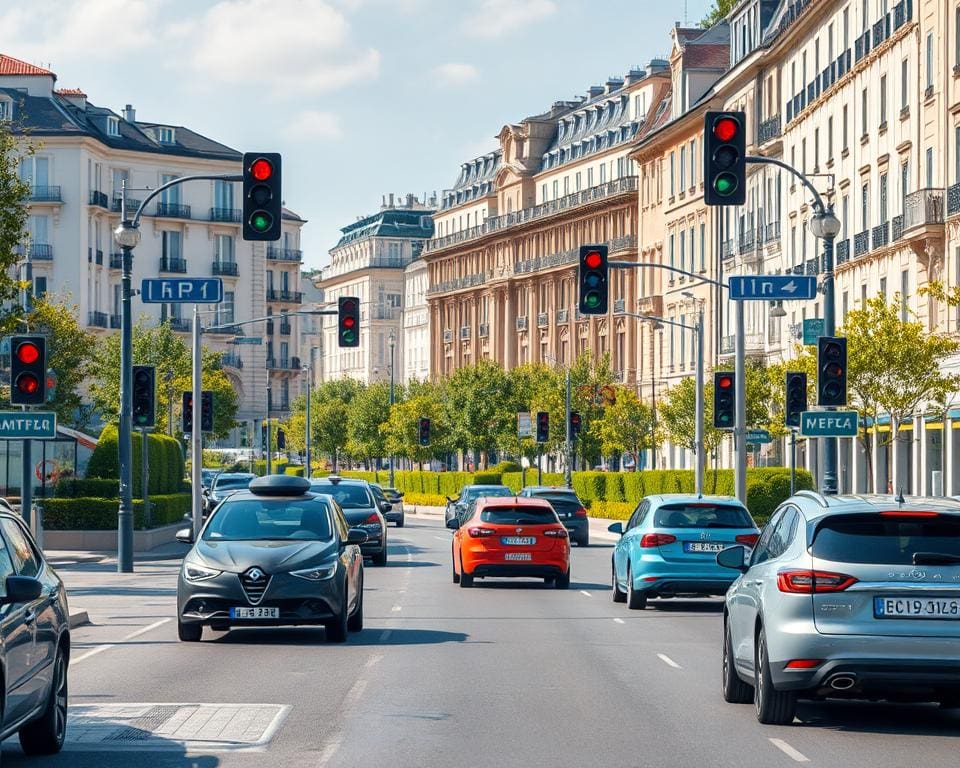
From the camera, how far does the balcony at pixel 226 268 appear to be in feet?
409

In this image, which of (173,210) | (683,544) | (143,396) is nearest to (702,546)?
(683,544)

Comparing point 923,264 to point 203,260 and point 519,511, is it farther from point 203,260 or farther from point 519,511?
point 203,260

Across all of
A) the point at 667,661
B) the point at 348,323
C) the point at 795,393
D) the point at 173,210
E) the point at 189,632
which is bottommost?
the point at 667,661

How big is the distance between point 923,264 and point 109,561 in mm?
27107

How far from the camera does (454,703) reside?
48.2 ft

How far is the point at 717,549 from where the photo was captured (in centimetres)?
2591

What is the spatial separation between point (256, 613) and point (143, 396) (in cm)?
2039

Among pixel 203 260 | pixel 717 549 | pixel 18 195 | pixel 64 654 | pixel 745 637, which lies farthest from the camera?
pixel 203 260

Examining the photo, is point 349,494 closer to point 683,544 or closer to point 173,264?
point 683,544

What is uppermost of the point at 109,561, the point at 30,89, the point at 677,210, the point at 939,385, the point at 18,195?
the point at 30,89

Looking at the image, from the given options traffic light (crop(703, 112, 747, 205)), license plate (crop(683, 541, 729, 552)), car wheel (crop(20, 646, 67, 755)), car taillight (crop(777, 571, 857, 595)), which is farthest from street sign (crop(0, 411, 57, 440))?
car taillight (crop(777, 571, 857, 595))

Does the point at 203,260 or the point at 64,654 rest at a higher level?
the point at 203,260

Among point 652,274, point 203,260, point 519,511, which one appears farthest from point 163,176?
point 519,511

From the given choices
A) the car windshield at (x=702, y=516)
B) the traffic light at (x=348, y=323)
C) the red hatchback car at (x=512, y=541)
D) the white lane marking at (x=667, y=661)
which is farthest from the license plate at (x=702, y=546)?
the traffic light at (x=348, y=323)
